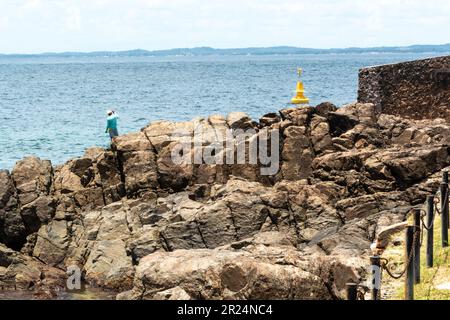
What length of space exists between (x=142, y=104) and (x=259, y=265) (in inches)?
2865

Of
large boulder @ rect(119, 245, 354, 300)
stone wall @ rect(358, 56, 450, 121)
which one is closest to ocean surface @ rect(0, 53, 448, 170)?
stone wall @ rect(358, 56, 450, 121)

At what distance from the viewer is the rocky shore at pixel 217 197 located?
78.2ft

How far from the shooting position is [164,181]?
92.1 feet

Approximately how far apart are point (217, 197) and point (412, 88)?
452 inches

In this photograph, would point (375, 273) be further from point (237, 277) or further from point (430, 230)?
point (430, 230)

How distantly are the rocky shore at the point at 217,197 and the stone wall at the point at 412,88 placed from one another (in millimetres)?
1764

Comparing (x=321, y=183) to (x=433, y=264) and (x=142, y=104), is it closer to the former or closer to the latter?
(x=433, y=264)

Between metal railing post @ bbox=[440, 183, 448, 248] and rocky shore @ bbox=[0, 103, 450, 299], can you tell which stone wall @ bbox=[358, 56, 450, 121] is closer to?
rocky shore @ bbox=[0, 103, 450, 299]

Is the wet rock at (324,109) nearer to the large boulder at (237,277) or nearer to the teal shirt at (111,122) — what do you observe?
the teal shirt at (111,122)

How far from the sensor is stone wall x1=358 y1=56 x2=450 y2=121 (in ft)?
109

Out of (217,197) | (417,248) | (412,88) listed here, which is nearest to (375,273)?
(417,248)

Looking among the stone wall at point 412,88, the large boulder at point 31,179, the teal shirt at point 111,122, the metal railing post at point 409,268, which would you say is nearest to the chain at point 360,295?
the metal railing post at point 409,268

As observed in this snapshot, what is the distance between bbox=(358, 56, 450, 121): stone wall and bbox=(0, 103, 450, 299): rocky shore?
1.76 m
